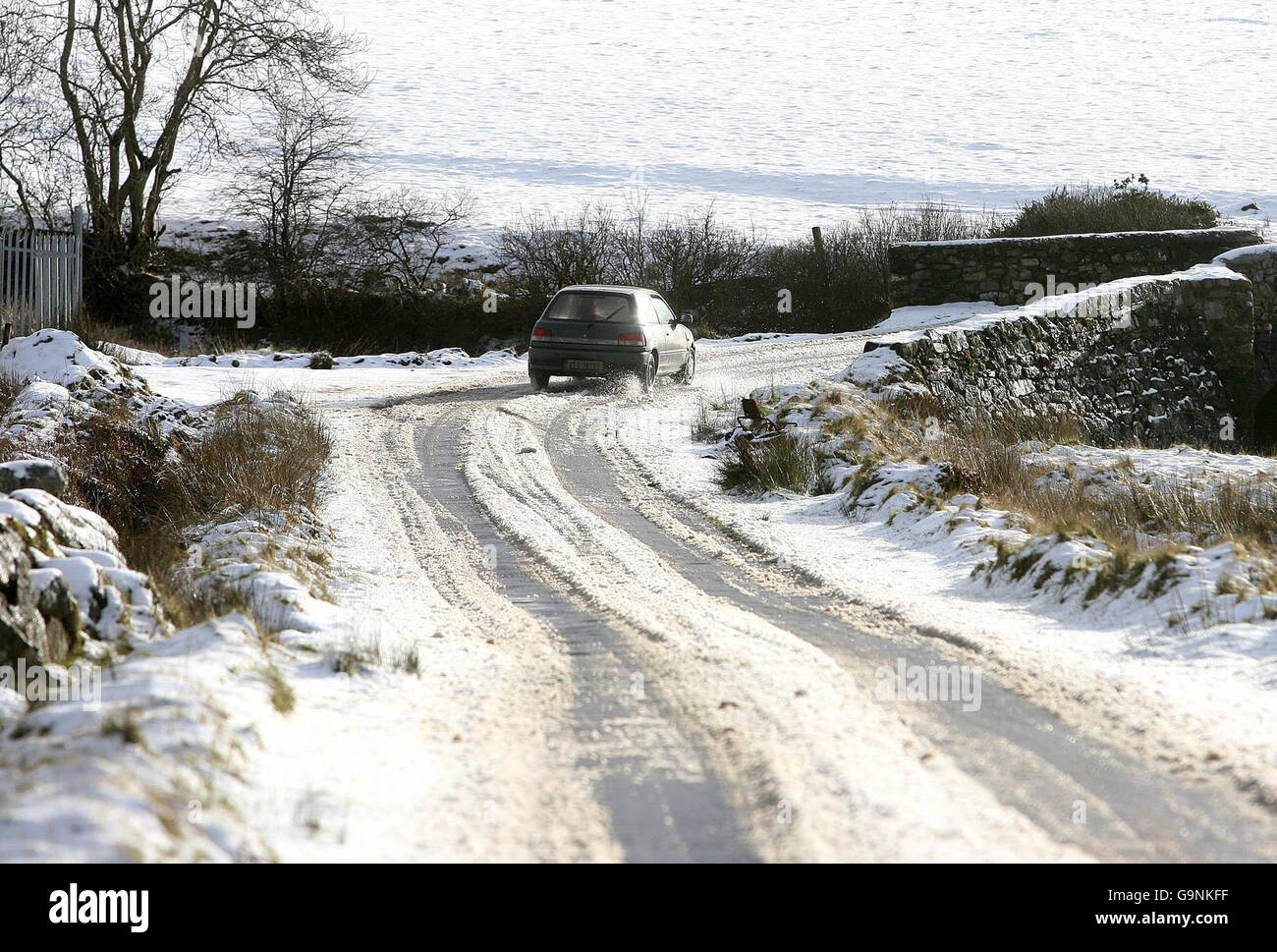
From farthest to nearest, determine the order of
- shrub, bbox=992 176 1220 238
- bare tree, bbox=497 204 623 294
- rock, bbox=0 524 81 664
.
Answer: bare tree, bbox=497 204 623 294, shrub, bbox=992 176 1220 238, rock, bbox=0 524 81 664

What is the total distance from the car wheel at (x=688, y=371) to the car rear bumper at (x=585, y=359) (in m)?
1.87

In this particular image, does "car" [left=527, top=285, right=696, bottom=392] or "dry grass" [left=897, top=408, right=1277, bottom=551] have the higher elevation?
"car" [left=527, top=285, right=696, bottom=392]

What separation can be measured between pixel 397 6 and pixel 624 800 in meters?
65.9

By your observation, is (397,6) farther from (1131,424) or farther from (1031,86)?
(1131,424)

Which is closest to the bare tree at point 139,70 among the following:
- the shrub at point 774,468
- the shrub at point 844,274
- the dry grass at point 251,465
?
the shrub at point 844,274

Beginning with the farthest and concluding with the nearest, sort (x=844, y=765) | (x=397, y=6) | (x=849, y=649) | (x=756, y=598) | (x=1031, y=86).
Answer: (x=397, y=6), (x=1031, y=86), (x=756, y=598), (x=849, y=649), (x=844, y=765)

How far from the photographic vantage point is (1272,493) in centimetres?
1012

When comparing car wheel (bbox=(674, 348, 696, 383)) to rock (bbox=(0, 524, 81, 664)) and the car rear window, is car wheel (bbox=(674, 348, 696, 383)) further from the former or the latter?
rock (bbox=(0, 524, 81, 664))

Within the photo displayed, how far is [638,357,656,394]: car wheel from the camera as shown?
16.2 metres

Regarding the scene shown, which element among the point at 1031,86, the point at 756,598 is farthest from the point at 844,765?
the point at 1031,86

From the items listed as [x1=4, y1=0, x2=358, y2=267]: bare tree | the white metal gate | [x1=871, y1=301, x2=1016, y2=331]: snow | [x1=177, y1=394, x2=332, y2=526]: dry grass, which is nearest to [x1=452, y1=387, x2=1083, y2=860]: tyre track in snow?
[x1=177, y1=394, x2=332, y2=526]: dry grass

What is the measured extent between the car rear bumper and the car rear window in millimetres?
462
